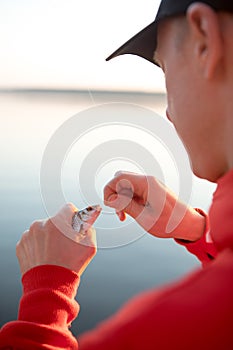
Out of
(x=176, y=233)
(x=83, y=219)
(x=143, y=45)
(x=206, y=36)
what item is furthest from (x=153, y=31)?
(x=176, y=233)

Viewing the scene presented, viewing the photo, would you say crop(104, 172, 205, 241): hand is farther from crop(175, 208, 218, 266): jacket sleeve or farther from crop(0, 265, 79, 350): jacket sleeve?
crop(0, 265, 79, 350): jacket sleeve

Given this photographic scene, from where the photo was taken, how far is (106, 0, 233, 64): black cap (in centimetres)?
54

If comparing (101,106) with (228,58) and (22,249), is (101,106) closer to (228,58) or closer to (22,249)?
(22,249)

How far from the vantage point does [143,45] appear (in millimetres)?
715

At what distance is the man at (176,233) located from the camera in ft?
1.23

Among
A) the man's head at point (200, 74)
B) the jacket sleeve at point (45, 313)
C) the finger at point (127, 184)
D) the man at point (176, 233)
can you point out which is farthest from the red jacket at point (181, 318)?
the finger at point (127, 184)

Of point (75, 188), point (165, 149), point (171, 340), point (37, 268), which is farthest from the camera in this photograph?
point (75, 188)

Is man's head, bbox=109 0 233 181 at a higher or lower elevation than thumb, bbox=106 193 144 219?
higher

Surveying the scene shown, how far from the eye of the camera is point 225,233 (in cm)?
49

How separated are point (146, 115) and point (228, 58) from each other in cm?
45

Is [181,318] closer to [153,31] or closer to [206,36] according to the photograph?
[206,36]

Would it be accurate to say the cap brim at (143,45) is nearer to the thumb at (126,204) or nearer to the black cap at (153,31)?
the black cap at (153,31)

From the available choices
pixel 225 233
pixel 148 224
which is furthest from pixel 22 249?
pixel 225 233

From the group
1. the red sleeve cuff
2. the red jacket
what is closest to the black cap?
the red jacket
